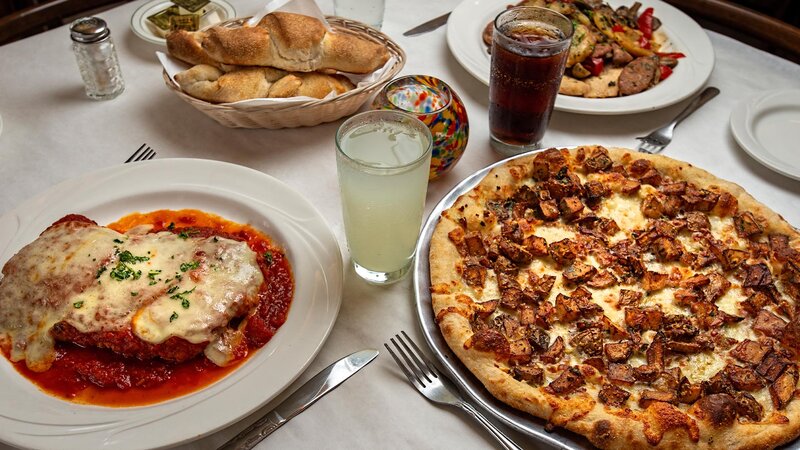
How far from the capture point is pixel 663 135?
255cm

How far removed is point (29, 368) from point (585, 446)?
1.40 m

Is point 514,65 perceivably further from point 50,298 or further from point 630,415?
point 50,298

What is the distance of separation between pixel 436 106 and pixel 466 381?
975mm

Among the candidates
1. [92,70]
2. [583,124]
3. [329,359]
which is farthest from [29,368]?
Answer: [583,124]

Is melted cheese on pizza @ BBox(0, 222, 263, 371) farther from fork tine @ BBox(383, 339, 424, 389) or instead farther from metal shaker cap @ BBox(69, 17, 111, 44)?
metal shaker cap @ BBox(69, 17, 111, 44)

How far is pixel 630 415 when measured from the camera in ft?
5.14

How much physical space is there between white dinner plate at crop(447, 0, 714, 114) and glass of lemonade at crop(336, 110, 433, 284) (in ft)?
2.91

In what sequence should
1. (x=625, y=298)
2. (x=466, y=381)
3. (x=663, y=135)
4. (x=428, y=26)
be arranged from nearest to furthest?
1. (x=466, y=381)
2. (x=625, y=298)
3. (x=663, y=135)
4. (x=428, y=26)

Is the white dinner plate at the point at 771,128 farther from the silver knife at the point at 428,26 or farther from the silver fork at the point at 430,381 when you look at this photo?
the silver fork at the point at 430,381

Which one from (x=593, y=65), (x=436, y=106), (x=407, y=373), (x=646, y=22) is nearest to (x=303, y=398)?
(x=407, y=373)

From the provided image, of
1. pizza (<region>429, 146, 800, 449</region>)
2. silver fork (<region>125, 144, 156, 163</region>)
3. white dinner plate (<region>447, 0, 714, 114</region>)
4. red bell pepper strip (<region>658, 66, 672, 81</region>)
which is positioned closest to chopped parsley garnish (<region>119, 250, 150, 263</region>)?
silver fork (<region>125, 144, 156, 163</region>)

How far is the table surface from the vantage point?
6.24ft

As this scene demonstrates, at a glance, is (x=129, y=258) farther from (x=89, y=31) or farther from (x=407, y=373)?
(x=89, y=31)

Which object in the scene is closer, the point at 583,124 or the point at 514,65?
the point at 514,65
